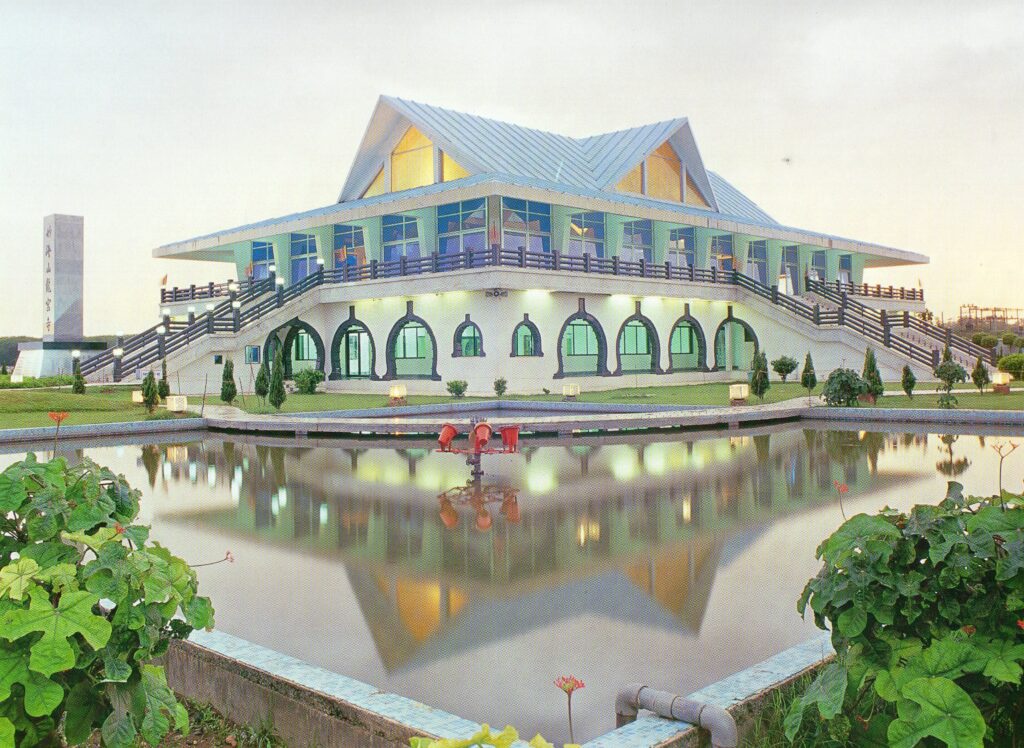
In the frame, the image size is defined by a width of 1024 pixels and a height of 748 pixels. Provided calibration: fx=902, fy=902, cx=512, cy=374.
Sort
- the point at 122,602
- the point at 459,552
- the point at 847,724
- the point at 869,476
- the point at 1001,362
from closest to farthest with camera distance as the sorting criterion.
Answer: the point at 122,602 < the point at 847,724 < the point at 459,552 < the point at 869,476 < the point at 1001,362

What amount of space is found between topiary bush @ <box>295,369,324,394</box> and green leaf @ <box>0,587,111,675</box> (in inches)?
1254

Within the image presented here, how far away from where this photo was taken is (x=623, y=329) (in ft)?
120

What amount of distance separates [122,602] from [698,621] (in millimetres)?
4317

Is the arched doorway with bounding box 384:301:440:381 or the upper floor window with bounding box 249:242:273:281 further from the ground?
the upper floor window with bounding box 249:242:273:281

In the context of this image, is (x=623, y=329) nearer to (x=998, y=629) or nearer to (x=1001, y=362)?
(x=1001, y=362)

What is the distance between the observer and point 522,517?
10.5 m

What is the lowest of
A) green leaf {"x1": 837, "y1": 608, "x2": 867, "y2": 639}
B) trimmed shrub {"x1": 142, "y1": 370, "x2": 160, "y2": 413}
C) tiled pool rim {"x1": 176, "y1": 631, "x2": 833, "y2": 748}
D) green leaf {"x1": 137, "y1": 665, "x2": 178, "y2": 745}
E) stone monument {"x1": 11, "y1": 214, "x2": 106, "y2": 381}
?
tiled pool rim {"x1": 176, "y1": 631, "x2": 833, "y2": 748}

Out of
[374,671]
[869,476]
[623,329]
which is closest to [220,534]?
[374,671]

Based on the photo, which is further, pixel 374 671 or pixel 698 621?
pixel 698 621

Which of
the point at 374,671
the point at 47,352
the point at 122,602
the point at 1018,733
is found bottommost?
the point at 374,671

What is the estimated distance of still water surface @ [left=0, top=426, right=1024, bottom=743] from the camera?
5531 mm

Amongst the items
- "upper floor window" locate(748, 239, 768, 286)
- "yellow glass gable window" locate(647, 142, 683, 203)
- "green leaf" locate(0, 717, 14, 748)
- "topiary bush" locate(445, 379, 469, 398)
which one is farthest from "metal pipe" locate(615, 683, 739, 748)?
"upper floor window" locate(748, 239, 768, 286)

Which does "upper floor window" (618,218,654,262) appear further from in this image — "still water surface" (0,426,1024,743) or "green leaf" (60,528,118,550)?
"green leaf" (60,528,118,550)

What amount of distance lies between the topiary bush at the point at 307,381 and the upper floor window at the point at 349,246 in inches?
259
